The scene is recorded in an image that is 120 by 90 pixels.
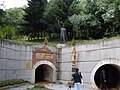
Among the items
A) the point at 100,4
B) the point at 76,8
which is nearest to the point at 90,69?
the point at 100,4

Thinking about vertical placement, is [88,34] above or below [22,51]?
above

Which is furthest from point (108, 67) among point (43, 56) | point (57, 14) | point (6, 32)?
point (57, 14)

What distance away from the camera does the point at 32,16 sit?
101 ft

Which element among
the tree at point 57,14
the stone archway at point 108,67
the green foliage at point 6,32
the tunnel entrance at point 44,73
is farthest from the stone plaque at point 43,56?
the tree at point 57,14

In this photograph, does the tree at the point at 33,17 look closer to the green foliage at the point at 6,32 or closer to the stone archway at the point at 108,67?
the green foliage at the point at 6,32

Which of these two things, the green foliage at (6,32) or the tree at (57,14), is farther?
the tree at (57,14)

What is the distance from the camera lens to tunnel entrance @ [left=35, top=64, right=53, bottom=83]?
71.7 feet

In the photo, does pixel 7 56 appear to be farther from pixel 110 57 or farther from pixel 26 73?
pixel 110 57

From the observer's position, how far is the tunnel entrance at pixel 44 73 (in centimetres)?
2185

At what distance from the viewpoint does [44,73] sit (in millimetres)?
24156

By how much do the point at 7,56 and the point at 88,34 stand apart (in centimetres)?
1585

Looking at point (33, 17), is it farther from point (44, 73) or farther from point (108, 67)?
point (108, 67)

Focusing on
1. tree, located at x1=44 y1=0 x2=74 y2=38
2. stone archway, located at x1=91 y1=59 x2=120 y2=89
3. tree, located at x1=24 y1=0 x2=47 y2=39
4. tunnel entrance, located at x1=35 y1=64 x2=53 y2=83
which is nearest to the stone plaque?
tunnel entrance, located at x1=35 y1=64 x2=53 y2=83


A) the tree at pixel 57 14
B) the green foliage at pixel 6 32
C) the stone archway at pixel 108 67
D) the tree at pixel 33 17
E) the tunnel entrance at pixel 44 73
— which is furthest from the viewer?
the tree at pixel 33 17
